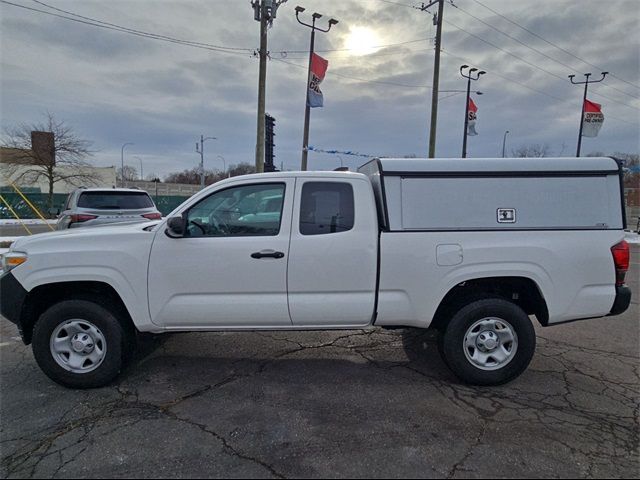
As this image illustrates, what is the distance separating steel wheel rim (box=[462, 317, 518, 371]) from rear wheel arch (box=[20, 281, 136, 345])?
126 inches

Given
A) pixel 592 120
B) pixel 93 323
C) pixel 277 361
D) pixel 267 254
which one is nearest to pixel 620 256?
pixel 267 254

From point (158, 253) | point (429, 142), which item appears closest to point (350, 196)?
point (158, 253)

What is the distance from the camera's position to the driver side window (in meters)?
3.41

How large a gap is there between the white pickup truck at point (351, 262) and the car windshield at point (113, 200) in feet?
16.3

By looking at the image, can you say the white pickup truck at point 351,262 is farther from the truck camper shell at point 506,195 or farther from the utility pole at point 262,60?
the utility pole at point 262,60

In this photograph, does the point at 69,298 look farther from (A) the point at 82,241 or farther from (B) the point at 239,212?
(B) the point at 239,212

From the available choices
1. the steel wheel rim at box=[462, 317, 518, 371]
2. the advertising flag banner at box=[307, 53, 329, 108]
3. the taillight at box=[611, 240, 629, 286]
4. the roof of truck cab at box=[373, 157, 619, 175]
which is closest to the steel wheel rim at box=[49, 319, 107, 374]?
the roof of truck cab at box=[373, 157, 619, 175]

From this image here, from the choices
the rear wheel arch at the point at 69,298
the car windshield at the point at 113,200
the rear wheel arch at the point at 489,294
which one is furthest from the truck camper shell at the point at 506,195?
the car windshield at the point at 113,200

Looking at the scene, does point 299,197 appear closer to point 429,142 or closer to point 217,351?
point 217,351

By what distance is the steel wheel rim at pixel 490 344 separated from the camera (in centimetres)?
348

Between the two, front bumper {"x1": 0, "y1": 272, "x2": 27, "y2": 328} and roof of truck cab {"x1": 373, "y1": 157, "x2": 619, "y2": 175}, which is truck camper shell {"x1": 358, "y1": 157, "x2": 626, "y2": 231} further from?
front bumper {"x1": 0, "y1": 272, "x2": 27, "y2": 328}

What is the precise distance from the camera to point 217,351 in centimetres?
427

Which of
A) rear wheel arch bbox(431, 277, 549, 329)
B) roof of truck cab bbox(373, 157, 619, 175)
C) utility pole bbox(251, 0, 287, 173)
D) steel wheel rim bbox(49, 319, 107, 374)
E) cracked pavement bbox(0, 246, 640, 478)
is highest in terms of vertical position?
utility pole bbox(251, 0, 287, 173)

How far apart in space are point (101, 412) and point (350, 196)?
2.76 m
